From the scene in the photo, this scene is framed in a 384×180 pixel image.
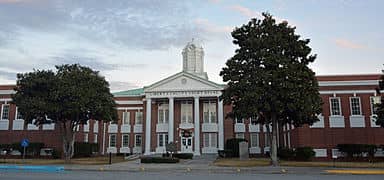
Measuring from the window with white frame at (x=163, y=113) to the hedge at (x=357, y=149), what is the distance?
2383 cm

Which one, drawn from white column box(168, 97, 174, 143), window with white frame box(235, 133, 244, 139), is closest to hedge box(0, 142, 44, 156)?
white column box(168, 97, 174, 143)

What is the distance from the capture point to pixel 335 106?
3638 cm

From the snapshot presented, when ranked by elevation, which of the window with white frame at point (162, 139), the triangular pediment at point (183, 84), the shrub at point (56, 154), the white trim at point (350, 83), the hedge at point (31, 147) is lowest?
the shrub at point (56, 154)

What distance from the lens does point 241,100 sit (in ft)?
84.5

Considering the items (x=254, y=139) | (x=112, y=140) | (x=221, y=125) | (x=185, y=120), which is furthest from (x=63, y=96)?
Result: (x=254, y=139)

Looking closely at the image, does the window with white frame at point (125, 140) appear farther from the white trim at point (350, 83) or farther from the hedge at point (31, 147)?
the white trim at point (350, 83)

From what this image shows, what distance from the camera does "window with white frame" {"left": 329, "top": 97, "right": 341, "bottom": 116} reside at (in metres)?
36.2

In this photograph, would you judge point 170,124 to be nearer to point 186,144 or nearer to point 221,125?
point 186,144

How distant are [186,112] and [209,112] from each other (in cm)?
329

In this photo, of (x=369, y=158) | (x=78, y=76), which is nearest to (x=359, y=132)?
(x=369, y=158)

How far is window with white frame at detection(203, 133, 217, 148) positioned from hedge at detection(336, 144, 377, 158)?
17.5m

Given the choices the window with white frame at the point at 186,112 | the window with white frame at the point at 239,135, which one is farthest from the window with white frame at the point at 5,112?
the window with white frame at the point at 239,135

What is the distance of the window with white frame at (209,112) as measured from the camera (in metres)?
47.9

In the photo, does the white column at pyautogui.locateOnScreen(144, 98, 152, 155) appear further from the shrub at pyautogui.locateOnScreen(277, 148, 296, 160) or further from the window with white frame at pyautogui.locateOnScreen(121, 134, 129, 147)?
the shrub at pyautogui.locateOnScreen(277, 148, 296, 160)
